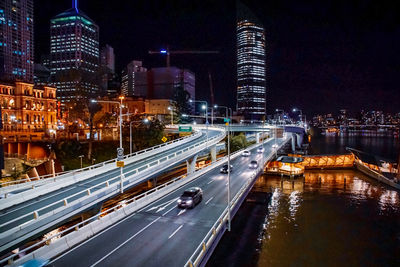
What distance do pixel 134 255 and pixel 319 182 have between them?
48.2 meters

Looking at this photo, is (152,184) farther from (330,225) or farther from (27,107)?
(27,107)

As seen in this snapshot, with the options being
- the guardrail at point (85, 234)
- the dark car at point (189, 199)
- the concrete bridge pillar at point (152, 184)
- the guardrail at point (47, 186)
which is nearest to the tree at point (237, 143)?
the concrete bridge pillar at point (152, 184)

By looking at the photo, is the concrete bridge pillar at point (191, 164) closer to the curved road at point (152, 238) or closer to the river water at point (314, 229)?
the river water at point (314, 229)

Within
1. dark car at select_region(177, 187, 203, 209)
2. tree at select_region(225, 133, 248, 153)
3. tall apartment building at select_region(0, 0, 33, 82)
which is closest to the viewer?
dark car at select_region(177, 187, 203, 209)

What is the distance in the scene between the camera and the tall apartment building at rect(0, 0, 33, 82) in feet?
510

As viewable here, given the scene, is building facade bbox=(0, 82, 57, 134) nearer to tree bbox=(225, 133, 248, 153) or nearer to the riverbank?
tree bbox=(225, 133, 248, 153)

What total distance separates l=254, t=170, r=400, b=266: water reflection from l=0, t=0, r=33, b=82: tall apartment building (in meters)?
167

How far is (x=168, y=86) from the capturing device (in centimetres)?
19375

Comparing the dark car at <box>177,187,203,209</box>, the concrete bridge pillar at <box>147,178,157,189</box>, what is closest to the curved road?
the dark car at <box>177,187,203,209</box>

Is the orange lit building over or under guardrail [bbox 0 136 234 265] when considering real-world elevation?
over

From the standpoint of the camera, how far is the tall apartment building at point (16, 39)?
156m

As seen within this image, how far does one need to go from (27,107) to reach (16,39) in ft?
389

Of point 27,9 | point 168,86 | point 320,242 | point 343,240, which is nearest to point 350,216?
point 343,240

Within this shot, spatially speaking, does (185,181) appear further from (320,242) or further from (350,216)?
(350,216)
